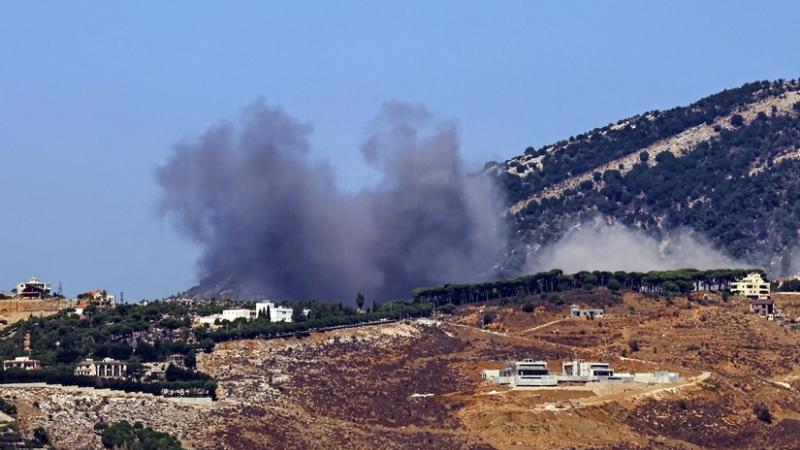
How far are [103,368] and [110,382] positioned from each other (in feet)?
23.3

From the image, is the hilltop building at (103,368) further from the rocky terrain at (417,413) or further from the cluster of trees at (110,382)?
the rocky terrain at (417,413)

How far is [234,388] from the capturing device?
191m

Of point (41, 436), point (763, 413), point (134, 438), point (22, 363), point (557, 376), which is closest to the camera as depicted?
point (41, 436)

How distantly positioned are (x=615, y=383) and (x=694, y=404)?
6.24m

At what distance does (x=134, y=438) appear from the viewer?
172625 millimetres

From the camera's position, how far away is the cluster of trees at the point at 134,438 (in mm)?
170500

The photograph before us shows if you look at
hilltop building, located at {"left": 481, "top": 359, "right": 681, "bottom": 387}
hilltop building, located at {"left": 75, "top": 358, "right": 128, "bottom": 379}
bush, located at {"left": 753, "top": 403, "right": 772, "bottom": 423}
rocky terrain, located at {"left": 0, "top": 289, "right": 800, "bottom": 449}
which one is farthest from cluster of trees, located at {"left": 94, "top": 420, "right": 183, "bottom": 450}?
bush, located at {"left": 753, "top": 403, "right": 772, "bottom": 423}

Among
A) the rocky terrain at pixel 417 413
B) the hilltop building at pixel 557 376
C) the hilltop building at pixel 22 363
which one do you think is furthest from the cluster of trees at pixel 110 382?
the hilltop building at pixel 557 376

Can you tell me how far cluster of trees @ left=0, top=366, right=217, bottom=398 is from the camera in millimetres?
183625

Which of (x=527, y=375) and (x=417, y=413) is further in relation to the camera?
(x=527, y=375)

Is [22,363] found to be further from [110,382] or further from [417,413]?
[417,413]

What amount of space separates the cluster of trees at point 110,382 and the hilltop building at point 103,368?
1.96m

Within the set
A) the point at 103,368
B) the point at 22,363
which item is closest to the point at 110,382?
the point at 103,368

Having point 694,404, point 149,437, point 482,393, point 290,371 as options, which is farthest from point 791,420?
point 149,437
